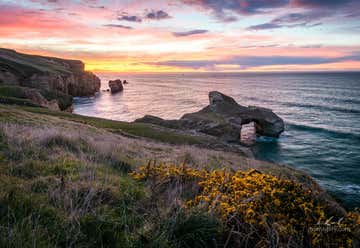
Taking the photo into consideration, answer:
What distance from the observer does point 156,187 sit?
5.25 metres

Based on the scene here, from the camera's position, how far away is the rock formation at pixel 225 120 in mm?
38031

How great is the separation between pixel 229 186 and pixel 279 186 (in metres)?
0.82

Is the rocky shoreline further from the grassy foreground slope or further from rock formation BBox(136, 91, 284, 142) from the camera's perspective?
rock formation BBox(136, 91, 284, 142)

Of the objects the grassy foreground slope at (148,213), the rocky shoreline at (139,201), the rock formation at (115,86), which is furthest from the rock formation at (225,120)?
the rock formation at (115,86)

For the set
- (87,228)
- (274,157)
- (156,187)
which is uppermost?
(87,228)

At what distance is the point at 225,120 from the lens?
134ft

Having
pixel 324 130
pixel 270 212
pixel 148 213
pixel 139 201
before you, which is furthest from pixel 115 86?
pixel 270 212

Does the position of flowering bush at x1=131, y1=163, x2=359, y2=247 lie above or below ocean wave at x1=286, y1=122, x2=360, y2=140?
above

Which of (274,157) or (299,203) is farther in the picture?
(274,157)

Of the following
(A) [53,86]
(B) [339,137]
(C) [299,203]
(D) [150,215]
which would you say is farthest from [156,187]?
(A) [53,86]

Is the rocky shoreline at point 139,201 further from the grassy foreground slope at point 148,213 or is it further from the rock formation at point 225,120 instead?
the rock formation at point 225,120

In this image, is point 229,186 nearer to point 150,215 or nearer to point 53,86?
point 150,215

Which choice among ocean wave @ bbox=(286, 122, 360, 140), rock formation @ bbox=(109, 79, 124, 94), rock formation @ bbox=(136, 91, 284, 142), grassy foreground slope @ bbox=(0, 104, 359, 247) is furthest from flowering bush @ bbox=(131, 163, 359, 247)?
rock formation @ bbox=(109, 79, 124, 94)

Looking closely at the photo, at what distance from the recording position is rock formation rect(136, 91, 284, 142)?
38031 mm
